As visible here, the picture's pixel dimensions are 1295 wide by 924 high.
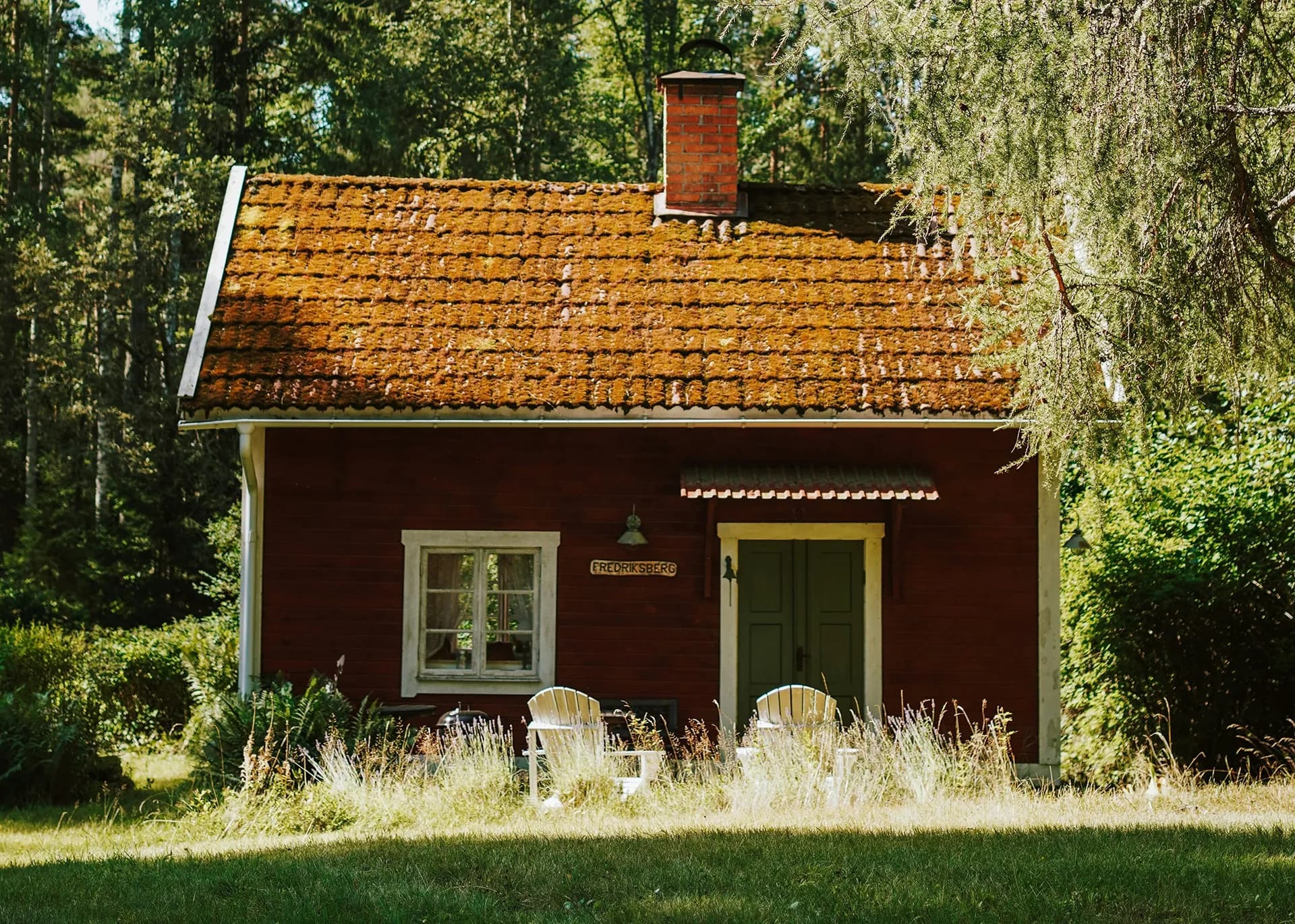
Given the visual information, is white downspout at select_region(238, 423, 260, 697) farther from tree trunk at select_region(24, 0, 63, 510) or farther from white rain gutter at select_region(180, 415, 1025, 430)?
tree trunk at select_region(24, 0, 63, 510)

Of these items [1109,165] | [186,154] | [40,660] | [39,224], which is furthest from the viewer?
[39,224]

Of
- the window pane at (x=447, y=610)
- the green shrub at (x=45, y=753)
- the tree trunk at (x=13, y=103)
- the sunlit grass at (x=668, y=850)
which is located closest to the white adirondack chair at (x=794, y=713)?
the sunlit grass at (x=668, y=850)

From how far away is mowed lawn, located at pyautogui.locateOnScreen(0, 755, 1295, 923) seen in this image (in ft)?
21.2

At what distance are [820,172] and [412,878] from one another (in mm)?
23822

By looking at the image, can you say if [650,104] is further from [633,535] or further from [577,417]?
[633,535]

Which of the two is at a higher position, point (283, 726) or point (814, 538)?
point (814, 538)

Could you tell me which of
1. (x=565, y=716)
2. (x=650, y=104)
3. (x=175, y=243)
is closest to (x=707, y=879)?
(x=565, y=716)

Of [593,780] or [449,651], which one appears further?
[449,651]

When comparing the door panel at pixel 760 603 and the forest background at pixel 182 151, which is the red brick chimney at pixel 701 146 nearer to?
the door panel at pixel 760 603

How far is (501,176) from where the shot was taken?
2628 cm

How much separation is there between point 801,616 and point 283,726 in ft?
13.9

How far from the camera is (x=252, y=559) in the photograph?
1124cm

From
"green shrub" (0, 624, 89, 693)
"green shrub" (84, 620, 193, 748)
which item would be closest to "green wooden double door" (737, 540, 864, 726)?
"green shrub" (84, 620, 193, 748)

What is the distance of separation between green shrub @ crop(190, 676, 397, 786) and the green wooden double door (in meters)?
3.02
